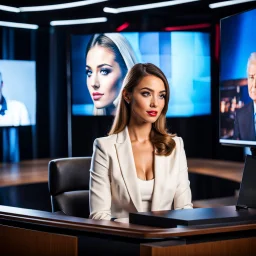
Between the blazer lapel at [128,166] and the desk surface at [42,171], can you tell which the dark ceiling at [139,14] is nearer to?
the desk surface at [42,171]

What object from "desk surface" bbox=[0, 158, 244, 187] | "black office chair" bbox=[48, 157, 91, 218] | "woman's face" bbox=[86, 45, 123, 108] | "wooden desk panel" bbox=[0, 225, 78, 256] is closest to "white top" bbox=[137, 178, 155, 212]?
"wooden desk panel" bbox=[0, 225, 78, 256]

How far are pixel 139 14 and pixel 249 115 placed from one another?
6.46m

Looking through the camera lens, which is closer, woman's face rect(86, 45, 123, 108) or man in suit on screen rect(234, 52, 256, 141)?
man in suit on screen rect(234, 52, 256, 141)

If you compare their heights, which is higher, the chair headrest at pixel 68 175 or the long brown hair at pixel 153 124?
the long brown hair at pixel 153 124

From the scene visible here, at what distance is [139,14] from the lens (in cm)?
890

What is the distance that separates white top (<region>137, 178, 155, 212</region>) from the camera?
2324mm

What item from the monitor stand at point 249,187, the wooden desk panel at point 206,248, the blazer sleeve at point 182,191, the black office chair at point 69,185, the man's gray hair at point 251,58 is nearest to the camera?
the wooden desk panel at point 206,248

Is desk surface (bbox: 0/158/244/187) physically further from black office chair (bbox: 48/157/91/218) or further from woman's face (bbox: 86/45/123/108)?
black office chair (bbox: 48/157/91/218)

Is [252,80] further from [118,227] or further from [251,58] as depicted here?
[118,227]

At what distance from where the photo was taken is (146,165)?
7.83ft

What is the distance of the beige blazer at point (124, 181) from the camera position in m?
2.29

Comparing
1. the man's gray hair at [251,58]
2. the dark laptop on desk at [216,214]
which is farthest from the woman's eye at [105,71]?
the dark laptop on desk at [216,214]

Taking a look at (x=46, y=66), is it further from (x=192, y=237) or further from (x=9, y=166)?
(x=192, y=237)

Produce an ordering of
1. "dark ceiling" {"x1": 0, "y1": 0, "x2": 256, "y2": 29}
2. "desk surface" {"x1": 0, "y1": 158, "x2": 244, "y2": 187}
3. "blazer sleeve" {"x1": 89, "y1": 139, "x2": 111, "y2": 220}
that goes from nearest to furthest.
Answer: "blazer sleeve" {"x1": 89, "y1": 139, "x2": 111, "y2": 220}
"desk surface" {"x1": 0, "y1": 158, "x2": 244, "y2": 187}
"dark ceiling" {"x1": 0, "y1": 0, "x2": 256, "y2": 29}
